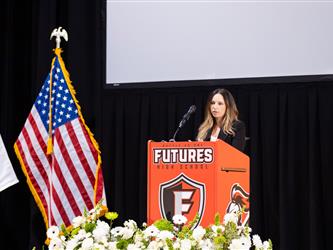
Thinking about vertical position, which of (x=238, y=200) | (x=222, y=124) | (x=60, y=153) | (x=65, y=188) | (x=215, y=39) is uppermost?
(x=215, y=39)

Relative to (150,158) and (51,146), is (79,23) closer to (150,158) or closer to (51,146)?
(51,146)

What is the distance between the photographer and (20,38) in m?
6.51

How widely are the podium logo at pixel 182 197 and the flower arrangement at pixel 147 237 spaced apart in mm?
1350

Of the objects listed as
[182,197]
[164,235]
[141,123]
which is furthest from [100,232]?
[141,123]

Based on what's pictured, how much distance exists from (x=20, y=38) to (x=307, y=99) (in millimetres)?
3089

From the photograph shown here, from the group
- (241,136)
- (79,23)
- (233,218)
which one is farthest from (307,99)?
(233,218)

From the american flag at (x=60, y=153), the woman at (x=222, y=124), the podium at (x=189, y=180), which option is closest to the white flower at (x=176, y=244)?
the podium at (x=189, y=180)

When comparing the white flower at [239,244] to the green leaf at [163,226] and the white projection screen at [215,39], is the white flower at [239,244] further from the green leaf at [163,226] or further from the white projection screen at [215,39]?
the white projection screen at [215,39]

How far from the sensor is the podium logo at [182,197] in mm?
2936

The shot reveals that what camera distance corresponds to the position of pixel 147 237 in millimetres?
1495

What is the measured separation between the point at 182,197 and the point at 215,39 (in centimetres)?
288

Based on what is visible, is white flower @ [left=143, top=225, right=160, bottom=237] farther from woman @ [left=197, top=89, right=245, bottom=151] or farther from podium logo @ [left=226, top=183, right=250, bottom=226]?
woman @ [left=197, top=89, right=245, bottom=151]

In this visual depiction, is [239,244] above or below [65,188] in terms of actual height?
above

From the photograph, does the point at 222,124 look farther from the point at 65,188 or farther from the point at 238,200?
the point at 65,188
